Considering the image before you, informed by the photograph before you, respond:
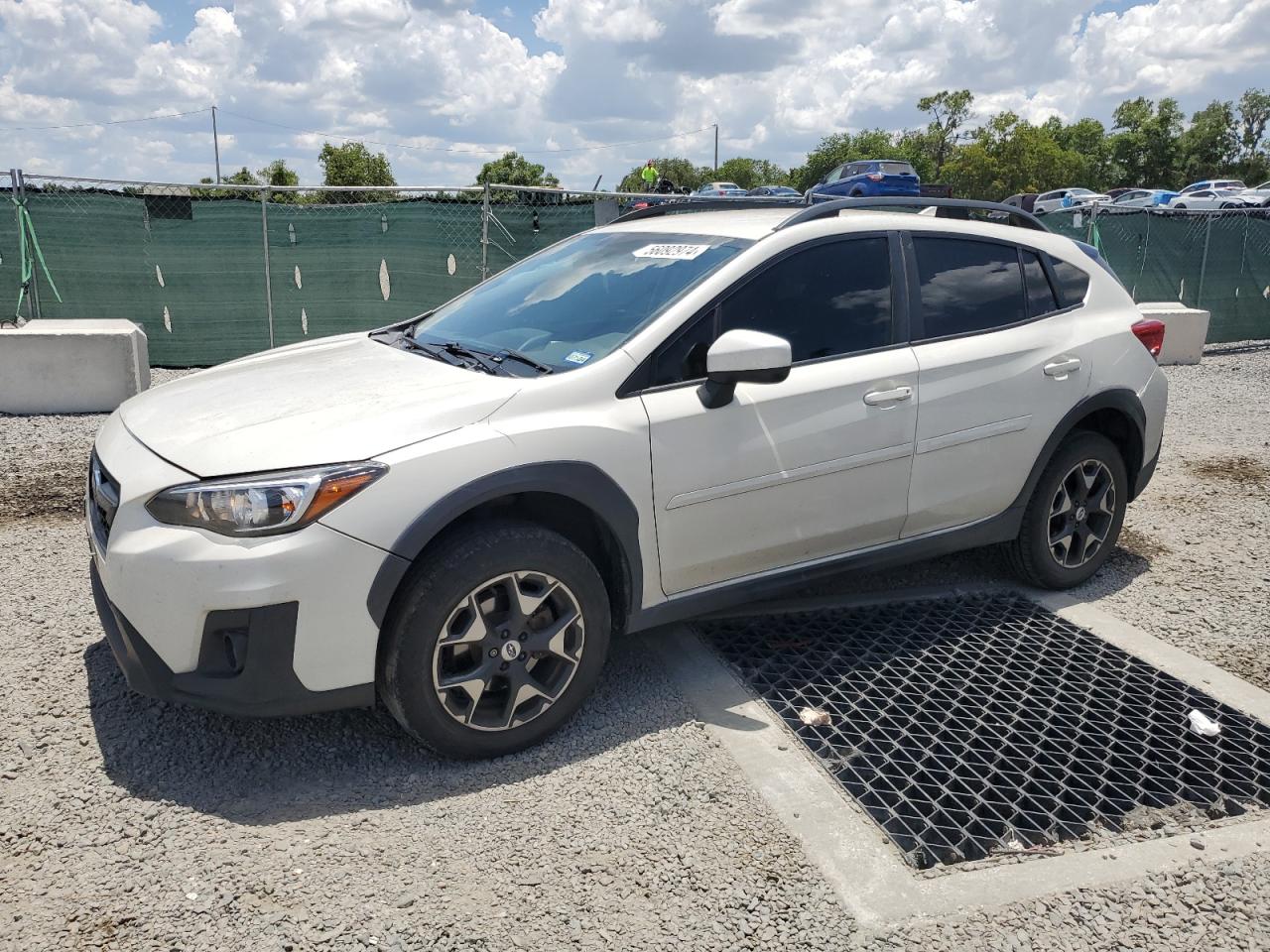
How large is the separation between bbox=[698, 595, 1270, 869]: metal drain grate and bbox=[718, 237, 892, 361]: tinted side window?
4.17ft

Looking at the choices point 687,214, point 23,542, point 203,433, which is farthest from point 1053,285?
point 23,542

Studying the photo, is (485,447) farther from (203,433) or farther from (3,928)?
(3,928)

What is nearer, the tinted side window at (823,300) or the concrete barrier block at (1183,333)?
the tinted side window at (823,300)

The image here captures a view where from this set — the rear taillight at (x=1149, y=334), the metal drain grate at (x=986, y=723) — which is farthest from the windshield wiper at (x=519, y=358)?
the rear taillight at (x=1149, y=334)

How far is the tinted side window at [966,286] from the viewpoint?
4289mm

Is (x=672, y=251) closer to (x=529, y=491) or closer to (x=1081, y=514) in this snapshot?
(x=529, y=491)

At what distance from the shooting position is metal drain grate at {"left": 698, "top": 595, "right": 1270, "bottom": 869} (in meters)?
3.15

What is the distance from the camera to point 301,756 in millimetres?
3363

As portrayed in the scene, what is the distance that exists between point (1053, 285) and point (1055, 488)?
948mm

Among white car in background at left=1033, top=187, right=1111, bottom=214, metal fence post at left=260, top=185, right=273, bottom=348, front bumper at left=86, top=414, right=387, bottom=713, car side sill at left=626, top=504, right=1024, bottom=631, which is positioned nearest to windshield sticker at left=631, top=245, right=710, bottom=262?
car side sill at left=626, top=504, right=1024, bottom=631

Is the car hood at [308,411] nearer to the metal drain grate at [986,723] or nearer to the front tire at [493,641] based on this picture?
the front tire at [493,641]

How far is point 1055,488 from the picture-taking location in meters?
4.68

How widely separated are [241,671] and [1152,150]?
89.1 meters

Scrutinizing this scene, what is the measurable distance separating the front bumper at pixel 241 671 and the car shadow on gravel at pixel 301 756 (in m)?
0.32
